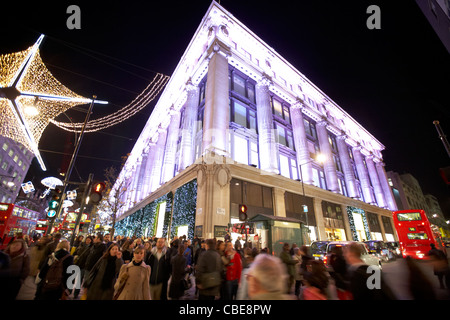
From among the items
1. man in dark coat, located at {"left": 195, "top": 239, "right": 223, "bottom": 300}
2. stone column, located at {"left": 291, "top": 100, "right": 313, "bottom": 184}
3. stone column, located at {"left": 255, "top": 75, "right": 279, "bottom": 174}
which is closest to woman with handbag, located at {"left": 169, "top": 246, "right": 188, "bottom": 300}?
man in dark coat, located at {"left": 195, "top": 239, "right": 223, "bottom": 300}

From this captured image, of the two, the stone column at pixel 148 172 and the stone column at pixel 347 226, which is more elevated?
the stone column at pixel 148 172

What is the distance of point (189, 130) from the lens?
21969 mm

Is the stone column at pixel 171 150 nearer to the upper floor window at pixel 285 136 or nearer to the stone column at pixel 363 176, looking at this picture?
the upper floor window at pixel 285 136

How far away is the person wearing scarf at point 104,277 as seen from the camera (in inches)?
181

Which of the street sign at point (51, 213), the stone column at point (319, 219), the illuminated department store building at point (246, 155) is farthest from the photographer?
the stone column at point (319, 219)

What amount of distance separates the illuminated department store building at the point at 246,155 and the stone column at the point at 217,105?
0.36 feet

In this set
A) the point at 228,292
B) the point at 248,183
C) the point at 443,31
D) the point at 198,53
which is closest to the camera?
the point at 228,292

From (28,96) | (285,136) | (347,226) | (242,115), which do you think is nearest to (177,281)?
(28,96)

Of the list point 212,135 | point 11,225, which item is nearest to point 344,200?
point 212,135

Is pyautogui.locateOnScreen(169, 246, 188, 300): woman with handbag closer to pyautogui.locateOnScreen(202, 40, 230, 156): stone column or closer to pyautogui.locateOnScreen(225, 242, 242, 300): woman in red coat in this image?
pyautogui.locateOnScreen(225, 242, 242, 300): woman in red coat

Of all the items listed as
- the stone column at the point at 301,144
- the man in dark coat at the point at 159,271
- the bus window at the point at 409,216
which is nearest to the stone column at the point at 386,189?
the bus window at the point at 409,216

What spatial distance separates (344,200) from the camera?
29.5m
